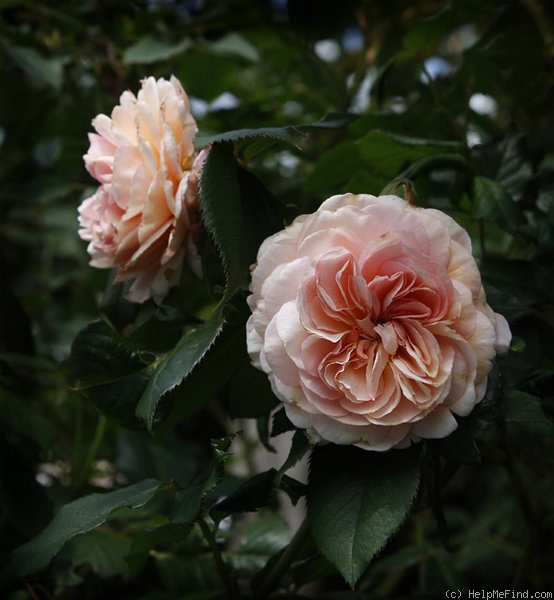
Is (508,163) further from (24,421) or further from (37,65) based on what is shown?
(37,65)

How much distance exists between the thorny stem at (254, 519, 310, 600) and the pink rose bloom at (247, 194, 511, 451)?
0.15m

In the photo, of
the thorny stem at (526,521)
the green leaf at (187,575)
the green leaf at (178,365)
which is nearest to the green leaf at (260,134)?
the green leaf at (178,365)

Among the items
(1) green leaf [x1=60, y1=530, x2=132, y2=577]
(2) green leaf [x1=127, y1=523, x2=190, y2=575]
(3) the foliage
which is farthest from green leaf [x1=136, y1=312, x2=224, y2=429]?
Answer: (1) green leaf [x1=60, y1=530, x2=132, y2=577]

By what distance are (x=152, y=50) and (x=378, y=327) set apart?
2.17 ft

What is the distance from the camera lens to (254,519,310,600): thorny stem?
0.57 m

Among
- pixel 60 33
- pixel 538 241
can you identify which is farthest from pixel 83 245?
pixel 538 241

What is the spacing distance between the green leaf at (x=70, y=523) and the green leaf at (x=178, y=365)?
78 millimetres

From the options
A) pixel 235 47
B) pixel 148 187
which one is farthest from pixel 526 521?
pixel 235 47

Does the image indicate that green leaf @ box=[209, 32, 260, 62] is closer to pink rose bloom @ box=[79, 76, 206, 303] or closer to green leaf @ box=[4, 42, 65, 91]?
green leaf @ box=[4, 42, 65, 91]

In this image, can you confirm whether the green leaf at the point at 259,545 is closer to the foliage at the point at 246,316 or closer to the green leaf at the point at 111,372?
the foliage at the point at 246,316

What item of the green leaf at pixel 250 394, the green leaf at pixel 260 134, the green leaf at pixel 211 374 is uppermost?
the green leaf at pixel 260 134

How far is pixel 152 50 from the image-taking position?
979 mm

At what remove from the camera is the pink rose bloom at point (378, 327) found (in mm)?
440

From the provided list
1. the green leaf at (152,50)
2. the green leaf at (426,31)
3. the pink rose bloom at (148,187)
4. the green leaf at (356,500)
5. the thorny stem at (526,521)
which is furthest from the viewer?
the green leaf at (152,50)
